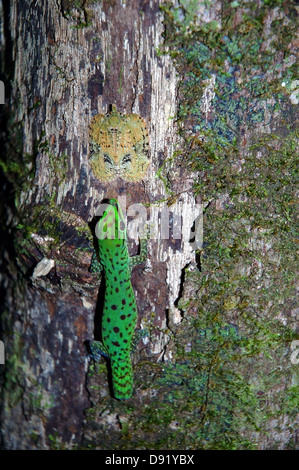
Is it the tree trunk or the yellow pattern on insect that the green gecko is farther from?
the yellow pattern on insect

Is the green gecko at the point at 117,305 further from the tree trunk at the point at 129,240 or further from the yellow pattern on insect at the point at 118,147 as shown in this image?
the yellow pattern on insect at the point at 118,147

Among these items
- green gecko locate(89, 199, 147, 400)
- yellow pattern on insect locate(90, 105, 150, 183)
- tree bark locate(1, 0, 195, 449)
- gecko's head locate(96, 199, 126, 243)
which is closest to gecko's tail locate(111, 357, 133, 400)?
green gecko locate(89, 199, 147, 400)

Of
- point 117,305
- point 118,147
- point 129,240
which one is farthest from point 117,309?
point 118,147

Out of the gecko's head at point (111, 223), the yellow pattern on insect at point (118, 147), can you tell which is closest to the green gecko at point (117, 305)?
the gecko's head at point (111, 223)

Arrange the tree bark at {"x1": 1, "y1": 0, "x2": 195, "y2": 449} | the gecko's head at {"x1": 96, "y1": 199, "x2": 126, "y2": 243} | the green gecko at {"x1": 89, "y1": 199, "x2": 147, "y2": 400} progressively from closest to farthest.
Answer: the tree bark at {"x1": 1, "y1": 0, "x2": 195, "y2": 449} → the gecko's head at {"x1": 96, "y1": 199, "x2": 126, "y2": 243} → the green gecko at {"x1": 89, "y1": 199, "x2": 147, "y2": 400}

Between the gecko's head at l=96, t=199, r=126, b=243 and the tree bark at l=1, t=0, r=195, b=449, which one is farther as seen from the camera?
the gecko's head at l=96, t=199, r=126, b=243

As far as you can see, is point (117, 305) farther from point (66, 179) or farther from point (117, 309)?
point (66, 179)

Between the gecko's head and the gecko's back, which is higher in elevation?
the gecko's head

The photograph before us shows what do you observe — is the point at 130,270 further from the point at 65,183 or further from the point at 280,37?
the point at 280,37
